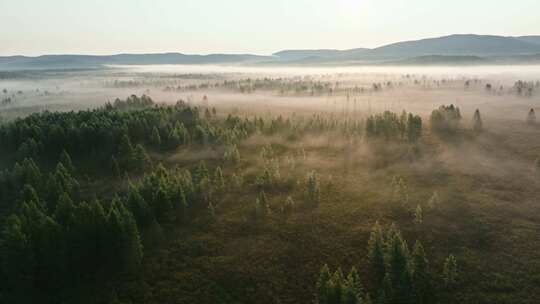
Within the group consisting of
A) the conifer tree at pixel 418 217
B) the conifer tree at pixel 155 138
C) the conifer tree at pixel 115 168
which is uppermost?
the conifer tree at pixel 155 138

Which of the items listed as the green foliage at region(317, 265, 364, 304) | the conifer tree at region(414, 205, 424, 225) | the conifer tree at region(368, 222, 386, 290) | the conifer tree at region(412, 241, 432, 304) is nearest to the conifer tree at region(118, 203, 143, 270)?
the green foliage at region(317, 265, 364, 304)

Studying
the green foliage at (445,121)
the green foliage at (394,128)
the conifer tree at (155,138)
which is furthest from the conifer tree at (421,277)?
the green foliage at (445,121)

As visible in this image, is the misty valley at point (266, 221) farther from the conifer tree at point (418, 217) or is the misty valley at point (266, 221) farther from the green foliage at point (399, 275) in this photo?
the conifer tree at point (418, 217)

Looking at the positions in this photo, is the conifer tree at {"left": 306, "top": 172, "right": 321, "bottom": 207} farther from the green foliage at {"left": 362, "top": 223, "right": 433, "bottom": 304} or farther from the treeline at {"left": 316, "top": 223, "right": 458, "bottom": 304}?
the green foliage at {"left": 362, "top": 223, "right": 433, "bottom": 304}

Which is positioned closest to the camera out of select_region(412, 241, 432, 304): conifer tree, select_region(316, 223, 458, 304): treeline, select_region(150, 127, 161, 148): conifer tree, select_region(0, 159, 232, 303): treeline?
select_region(316, 223, 458, 304): treeline

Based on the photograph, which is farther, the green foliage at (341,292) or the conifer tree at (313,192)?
the conifer tree at (313,192)

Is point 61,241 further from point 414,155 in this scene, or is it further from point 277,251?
point 414,155

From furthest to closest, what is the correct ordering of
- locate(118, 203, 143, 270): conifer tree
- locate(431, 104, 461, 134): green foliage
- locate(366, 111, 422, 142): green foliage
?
locate(431, 104, 461, 134): green foliage, locate(366, 111, 422, 142): green foliage, locate(118, 203, 143, 270): conifer tree

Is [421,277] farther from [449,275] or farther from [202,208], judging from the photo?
[202,208]
